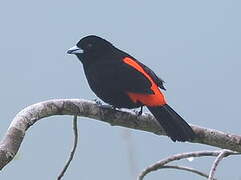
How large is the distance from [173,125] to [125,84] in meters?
0.33

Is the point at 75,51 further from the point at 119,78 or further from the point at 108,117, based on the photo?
the point at 108,117

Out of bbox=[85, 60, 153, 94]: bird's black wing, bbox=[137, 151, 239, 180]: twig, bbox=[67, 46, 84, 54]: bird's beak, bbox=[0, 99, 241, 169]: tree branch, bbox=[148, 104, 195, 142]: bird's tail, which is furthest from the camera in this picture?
bbox=[67, 46, 84, 54]: bird's beak

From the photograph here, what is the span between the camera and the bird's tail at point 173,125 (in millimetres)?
1826

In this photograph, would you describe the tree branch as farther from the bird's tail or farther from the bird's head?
the bird's head

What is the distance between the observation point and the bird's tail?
183 centimetres

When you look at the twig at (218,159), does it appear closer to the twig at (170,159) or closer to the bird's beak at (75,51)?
the twig at (170,159)

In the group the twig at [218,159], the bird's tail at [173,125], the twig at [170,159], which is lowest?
the twig at [170,159]

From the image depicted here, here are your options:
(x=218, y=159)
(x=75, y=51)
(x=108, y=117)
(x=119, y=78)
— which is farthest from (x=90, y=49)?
(x=218, y=159)

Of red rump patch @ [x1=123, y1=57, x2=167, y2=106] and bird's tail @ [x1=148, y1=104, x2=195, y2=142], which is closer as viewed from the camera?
bird's tail @ [x1=148, y1=104, x2=195, y2=142]

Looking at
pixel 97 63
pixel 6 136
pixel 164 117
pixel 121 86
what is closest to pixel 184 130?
pixel 164 117

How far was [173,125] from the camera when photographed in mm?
1875

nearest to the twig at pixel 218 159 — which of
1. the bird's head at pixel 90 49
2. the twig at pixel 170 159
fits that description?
the twig at pixel 170 159

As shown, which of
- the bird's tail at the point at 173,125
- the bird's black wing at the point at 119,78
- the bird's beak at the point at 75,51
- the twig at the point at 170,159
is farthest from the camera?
the bird's beak at the point at 75,51

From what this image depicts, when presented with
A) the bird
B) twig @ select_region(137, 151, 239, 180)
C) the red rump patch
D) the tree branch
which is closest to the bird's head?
the bird
